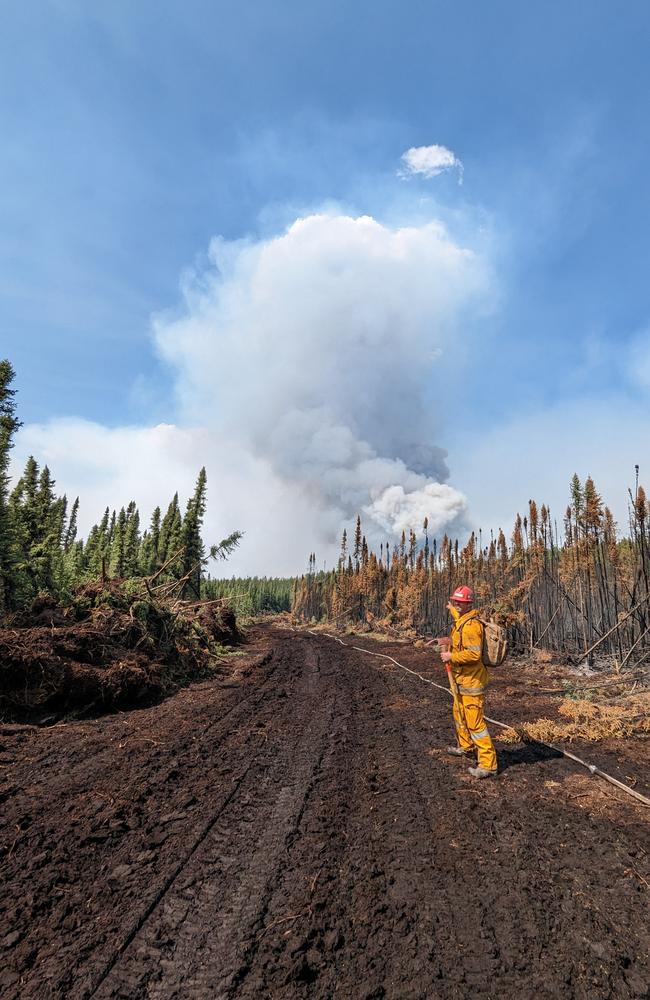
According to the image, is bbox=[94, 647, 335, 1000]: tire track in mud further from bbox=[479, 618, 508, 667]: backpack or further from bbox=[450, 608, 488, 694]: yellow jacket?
bbox=[479, 618, 508, 667]: backpack

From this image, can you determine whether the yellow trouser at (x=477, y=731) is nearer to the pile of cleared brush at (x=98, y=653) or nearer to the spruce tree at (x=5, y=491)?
the pile of cleared brush at (x=98, y=653)

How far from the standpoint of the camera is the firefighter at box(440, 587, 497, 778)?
5832 mm

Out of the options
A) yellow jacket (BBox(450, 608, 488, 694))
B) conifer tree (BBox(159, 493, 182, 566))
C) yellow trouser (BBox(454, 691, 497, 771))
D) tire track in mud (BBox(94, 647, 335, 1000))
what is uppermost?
conifer tree (BBox(159, 493, 182, 566))

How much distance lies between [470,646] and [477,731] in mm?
1051

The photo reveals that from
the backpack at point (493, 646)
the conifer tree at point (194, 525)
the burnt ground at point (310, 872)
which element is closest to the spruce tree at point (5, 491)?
the burnt ground at point (310, 872)

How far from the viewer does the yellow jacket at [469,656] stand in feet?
20.1

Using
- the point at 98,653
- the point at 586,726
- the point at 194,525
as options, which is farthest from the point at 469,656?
the point at 194,525

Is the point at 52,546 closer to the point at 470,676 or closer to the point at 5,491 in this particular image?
the point at 5,491

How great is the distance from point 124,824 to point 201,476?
50.0m

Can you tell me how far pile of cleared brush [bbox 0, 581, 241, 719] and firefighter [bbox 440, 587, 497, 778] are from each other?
6.46 metres

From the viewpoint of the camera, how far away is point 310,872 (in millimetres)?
3633

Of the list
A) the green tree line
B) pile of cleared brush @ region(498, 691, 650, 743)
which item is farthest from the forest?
the green tree line

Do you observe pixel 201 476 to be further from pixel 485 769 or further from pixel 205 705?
pixel 485 769

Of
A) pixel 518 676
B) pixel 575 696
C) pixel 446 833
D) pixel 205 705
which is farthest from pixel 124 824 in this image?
pixel 518 676
